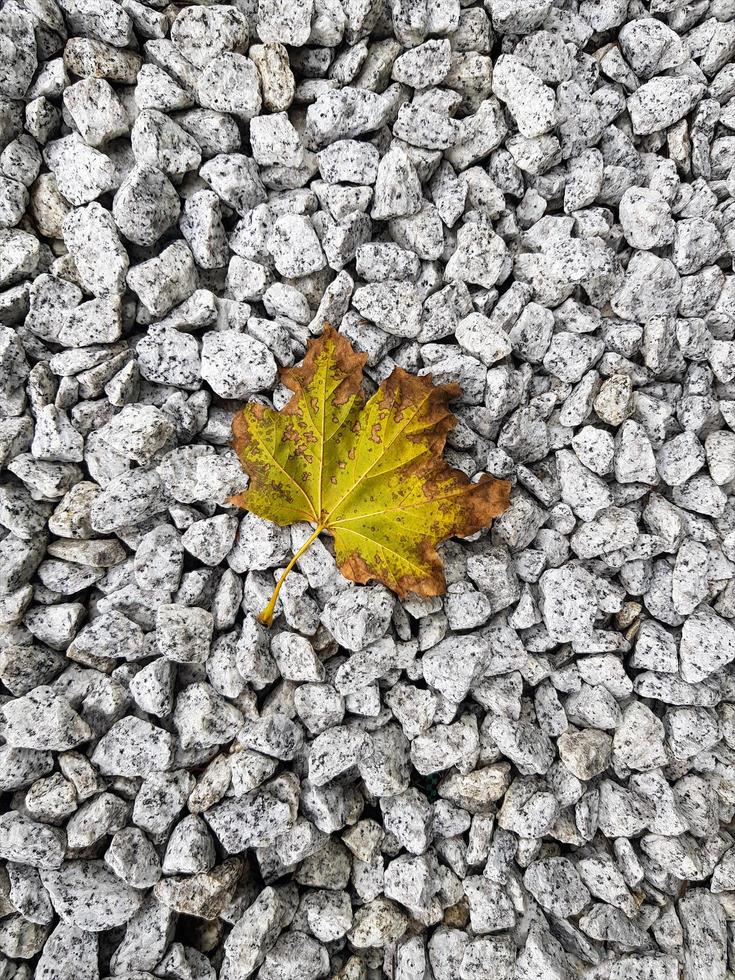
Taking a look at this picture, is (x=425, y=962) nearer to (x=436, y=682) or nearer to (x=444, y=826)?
(x=444, y=826)

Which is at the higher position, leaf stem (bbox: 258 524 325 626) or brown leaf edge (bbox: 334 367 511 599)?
brown leaf edge (bbox: 334 367 511 599)

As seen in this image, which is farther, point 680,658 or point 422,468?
point 680,658

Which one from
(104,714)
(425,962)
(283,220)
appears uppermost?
(283,220)

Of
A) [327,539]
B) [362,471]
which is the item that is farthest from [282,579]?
[362,471]

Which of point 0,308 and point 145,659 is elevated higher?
point 0,308

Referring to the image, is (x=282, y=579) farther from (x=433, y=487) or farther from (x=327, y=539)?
(x=433, y=487)

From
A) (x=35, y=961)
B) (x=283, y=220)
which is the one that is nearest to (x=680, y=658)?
(x=283, y=220)
